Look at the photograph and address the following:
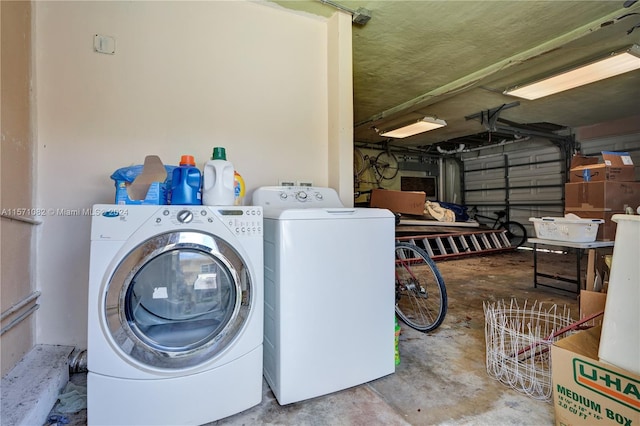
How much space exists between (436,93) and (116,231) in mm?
3707

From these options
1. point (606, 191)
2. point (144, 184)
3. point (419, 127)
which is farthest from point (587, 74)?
point (144, 184)

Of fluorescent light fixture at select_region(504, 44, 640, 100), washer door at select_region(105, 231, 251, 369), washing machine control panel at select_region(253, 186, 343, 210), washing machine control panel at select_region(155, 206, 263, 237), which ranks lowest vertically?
washer door at select_region(105, 231, 251, 369)

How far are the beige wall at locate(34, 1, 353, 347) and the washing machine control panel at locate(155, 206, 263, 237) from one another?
72 cm

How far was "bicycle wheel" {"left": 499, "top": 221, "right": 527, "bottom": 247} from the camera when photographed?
6504mm

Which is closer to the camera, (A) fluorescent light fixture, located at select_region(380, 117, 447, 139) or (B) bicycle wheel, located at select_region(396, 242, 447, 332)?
(B) bicycle wheel, located at select_region(396, 242, 447, 332)

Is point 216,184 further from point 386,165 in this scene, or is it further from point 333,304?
point 386,165

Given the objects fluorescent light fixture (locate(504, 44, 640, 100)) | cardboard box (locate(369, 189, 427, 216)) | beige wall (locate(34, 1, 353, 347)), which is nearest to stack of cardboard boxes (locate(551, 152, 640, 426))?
beige wall (locate(34, 1, 353, 347))

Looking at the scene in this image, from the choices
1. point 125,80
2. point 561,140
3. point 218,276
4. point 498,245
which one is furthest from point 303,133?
point 561,140

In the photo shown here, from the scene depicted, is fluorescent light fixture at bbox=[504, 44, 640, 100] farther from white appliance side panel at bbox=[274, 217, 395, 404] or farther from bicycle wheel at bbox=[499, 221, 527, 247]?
bicycle wheel at bbox=[499, 221, 527, 247]

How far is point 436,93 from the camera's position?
11.9 feet

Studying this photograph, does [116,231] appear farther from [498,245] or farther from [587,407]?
[498,245]

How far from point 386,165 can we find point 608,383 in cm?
647

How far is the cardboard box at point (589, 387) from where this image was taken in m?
0.94

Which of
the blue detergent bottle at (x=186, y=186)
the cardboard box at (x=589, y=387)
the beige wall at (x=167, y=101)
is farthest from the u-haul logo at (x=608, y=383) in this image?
the blue detergent bottle at (x=186, y=186)
